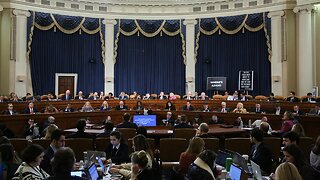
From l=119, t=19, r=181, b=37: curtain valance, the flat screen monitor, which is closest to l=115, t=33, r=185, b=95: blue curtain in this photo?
l=119, t=19, r=181, b=37: curtain valance

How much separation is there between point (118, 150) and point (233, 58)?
12.7 metres

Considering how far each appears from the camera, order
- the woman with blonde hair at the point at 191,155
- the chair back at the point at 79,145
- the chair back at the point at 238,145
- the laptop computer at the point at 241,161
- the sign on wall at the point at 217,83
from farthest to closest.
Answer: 1. the sign on wall at the point at 217,83
2. the chair back at the point at 238,145
3. the chair back at the point at 79,145
4. the woman with blonde hair at the point at 191,155
5. the laptop computer at the point at 241,161

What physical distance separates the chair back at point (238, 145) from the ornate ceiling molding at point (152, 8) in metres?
10.4

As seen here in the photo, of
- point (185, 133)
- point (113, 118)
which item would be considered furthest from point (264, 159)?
point (113, 118)

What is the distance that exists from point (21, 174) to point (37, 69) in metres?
13.1

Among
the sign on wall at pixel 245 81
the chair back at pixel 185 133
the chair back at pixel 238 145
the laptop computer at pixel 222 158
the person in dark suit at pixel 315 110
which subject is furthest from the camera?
the sign on wall at pixel 245 81

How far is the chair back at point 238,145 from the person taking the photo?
6.77 metres

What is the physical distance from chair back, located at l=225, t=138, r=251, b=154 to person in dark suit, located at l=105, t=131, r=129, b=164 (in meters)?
2.09

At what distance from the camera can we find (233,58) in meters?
17.4

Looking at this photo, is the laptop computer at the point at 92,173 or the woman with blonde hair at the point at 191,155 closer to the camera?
the laptop computer at the point at 92,173

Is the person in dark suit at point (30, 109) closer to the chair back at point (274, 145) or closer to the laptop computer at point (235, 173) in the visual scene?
the chair back at point (274, 145)

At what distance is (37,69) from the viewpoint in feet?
52.5

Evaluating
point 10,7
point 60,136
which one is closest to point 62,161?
point 60,136

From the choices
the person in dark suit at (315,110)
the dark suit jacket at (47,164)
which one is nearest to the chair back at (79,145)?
the dark suit jacket at (47,164)
